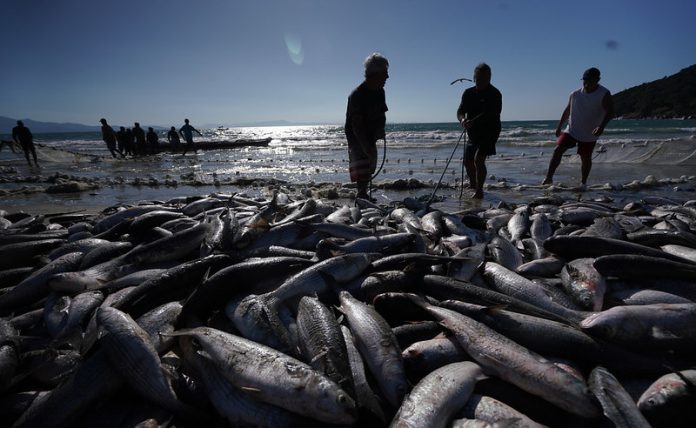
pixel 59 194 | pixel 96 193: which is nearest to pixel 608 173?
pixel 96 193

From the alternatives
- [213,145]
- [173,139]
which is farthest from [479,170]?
[213,145]

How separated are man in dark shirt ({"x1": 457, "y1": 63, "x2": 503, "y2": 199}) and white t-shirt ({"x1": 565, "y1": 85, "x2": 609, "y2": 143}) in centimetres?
217

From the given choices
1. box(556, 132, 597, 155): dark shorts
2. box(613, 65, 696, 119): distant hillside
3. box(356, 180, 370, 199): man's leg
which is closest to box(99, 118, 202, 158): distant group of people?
box(356, 180, 370, 199): man's leg

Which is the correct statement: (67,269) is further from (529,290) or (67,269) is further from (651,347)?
(651,347)

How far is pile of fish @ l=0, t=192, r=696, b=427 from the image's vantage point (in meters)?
2.07

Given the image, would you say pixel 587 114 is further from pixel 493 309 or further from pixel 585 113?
pixel 493 309

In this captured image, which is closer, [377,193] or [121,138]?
[377,193]

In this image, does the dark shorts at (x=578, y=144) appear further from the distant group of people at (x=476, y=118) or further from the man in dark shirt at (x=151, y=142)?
the man in dark shirt at (x=151, y=142)

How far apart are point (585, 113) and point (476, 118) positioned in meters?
3.11

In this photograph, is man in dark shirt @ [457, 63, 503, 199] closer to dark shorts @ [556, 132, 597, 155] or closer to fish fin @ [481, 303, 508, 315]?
dark shorts @ [556, 132, 597, 155]

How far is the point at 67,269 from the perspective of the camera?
3869 mm

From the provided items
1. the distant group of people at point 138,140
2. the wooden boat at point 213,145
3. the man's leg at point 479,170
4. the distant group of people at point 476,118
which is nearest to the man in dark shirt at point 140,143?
the distant group of people at point 138,140

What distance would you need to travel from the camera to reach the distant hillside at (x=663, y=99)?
6712 centimetres

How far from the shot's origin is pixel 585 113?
344 inches
